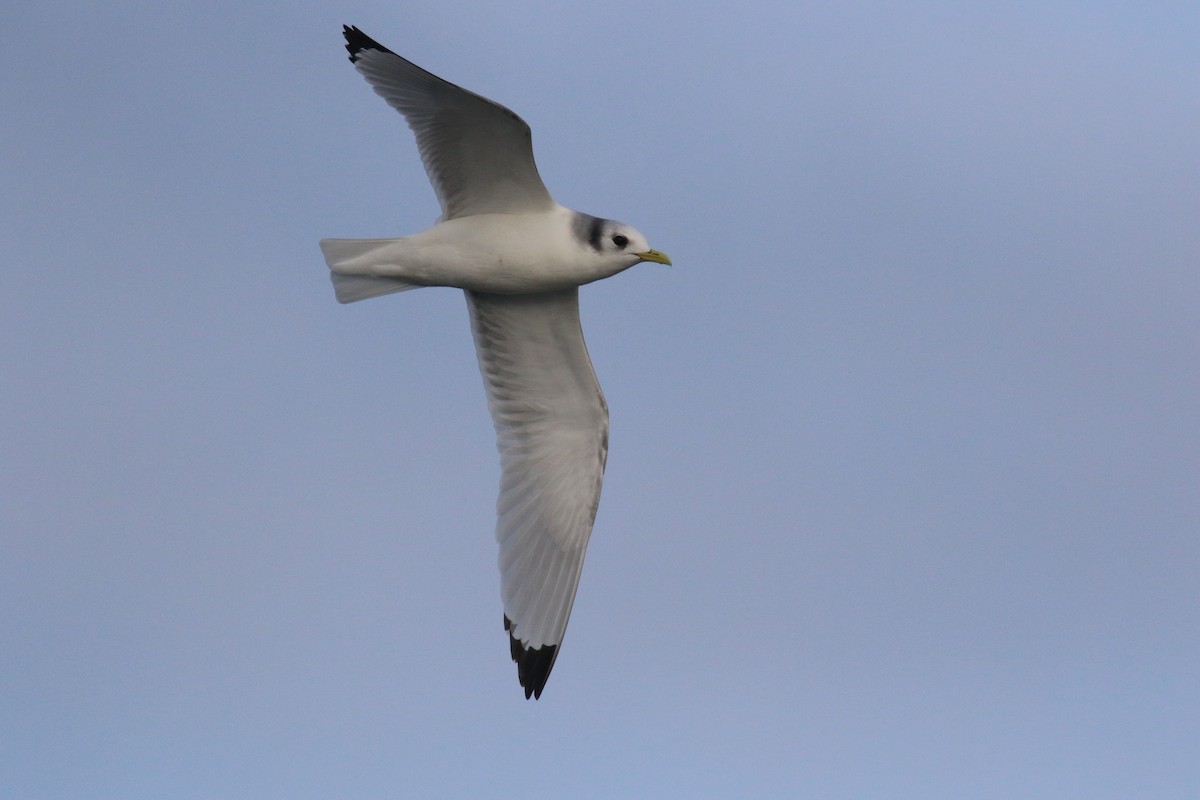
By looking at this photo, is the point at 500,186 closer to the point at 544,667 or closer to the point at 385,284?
the point at 385,284

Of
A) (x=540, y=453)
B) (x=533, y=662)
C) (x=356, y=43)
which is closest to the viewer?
(x=356, y=43)

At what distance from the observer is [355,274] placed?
8305mm

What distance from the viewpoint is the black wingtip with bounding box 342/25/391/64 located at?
26.2ft

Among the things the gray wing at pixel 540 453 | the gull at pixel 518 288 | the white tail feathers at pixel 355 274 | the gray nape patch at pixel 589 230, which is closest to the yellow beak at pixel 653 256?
the gull at pixel 518 288

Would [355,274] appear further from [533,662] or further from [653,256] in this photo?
[533,662]

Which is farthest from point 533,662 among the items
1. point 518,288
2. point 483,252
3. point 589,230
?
point 589,230

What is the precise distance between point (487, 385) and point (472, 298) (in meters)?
0.61

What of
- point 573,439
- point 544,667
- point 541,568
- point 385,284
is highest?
point 385,284

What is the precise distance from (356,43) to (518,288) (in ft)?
5.46

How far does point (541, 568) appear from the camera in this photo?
930cm

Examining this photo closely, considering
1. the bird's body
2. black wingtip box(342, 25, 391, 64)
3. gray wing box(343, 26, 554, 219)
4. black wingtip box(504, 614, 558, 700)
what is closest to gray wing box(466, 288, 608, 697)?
black wingtip box(504, 614, 558, 700)

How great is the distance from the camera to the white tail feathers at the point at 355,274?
830cm

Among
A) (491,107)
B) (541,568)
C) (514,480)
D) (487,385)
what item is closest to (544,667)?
(541,568)

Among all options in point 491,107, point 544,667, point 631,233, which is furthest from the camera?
point 544,667
